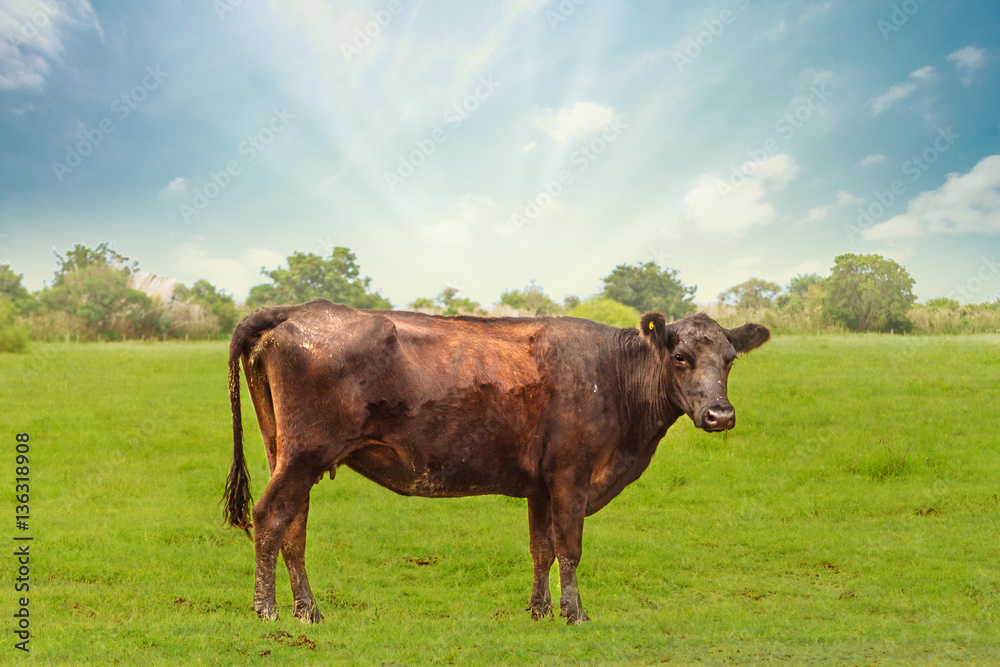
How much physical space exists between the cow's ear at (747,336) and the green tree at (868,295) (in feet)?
97.5

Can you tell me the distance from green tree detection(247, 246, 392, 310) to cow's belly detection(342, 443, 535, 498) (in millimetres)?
49918

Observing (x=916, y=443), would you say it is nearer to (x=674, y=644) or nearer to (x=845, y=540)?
(x=845, y=540)

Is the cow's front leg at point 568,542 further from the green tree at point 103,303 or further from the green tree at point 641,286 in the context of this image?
the green tree at point 103,303

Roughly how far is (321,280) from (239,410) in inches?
2020

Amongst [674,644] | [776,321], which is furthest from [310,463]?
[776,321]

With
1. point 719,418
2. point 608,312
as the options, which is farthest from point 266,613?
point 608,312

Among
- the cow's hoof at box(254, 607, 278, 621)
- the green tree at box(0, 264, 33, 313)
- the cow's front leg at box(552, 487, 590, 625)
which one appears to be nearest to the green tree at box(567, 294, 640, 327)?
the cow's front leg at box(552, 487, 590, 625)

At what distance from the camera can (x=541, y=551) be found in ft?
30.2

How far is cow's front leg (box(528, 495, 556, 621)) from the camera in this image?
30.1ft

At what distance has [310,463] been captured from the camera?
814 cm

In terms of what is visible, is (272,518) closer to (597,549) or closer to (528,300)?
(597,549)

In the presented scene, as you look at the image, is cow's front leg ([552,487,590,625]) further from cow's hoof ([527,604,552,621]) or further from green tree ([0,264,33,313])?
green tree ([0,264,33,313])

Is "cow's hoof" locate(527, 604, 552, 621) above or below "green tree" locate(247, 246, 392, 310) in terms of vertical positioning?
below

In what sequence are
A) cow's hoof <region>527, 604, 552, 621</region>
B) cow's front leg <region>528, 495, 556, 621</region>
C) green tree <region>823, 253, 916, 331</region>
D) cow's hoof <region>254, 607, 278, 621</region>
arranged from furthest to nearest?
1. green tree <region>823, 253, 916, 331</region>
2. cow's front leg <region>528, 495, 556, 621</region>
3. cow's hoof <region>527, 604, 552, 621</region>
4. cow's hoof <region>254, 607, 278, 621</region>
